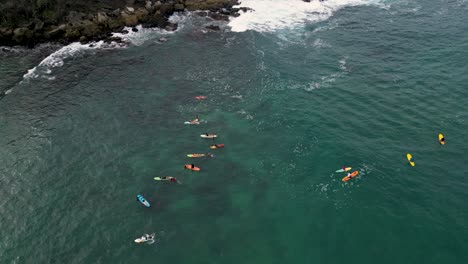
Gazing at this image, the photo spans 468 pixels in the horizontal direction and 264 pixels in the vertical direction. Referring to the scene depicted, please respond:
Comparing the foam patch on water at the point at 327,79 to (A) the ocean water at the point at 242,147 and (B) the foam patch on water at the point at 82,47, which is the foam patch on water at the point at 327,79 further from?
(B) the foam patch on water at the point at 82,47

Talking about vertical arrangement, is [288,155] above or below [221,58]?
below

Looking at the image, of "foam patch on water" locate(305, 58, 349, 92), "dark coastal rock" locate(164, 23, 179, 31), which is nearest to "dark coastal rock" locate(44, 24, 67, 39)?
"dark coastal rock" locate(164, 23, 179, 31)

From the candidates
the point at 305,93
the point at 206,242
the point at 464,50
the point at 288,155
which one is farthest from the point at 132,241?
the point at 464,50

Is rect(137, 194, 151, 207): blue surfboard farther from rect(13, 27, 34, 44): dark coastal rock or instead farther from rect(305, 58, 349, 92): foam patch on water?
rect(13, 27, 34, 44): dark coastal rock

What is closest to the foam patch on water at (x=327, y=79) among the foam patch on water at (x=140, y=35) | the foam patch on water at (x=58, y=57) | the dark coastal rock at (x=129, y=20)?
the foam patch on water at (x=140, y=35)

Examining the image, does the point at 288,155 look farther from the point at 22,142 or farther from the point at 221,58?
the point at 22,142
